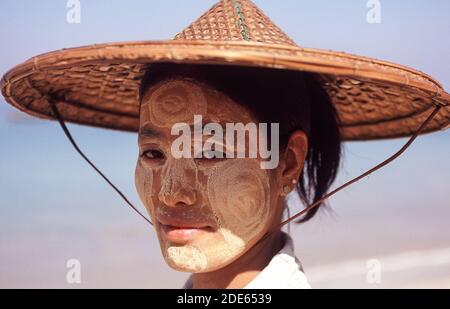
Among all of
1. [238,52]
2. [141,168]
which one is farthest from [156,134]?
[238,52]

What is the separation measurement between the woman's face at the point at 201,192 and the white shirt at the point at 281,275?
0.10 metres

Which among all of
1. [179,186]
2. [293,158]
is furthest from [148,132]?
[293,158]

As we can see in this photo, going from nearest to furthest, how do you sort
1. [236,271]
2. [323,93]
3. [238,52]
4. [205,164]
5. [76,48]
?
[238,52]
[76,48]
[205,164]
[236,271]
[323,93]

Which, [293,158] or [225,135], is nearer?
[225,135]

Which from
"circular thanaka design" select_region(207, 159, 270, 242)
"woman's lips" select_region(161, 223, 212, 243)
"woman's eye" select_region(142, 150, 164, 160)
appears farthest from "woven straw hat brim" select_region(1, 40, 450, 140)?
"woman's lips" select_region(161, 223, 212, 243)

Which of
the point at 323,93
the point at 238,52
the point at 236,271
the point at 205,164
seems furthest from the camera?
the point at 323,93

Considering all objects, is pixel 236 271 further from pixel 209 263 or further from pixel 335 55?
pixel 335 55

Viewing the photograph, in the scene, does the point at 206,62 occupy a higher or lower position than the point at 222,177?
higher

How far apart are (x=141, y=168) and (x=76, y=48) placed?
1.47ft

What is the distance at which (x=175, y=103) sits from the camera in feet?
6.02

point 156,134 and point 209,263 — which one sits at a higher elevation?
point 156,134

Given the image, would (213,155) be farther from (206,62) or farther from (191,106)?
(206,62)

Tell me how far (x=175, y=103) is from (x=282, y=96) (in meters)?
0.30

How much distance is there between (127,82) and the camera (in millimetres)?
2189
